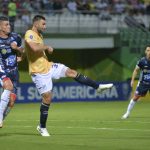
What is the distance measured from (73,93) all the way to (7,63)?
16.3m

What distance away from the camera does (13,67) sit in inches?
556

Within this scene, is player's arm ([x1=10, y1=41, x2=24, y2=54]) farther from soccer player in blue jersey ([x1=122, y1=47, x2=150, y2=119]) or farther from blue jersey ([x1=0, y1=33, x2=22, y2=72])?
soccer player in blue jersey ([x1=122, y1=47, x2=150, y2=119])

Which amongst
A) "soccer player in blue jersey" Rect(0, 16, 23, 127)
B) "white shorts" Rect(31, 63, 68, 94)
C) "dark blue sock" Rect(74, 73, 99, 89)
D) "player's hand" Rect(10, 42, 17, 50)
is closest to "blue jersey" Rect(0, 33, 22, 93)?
"soccer player in blue jersey" Rect(0, 16, 23, 127)

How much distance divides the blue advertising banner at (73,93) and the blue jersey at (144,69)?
376 inches

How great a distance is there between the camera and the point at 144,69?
19.8 m

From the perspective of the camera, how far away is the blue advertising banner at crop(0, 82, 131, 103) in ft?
96.1

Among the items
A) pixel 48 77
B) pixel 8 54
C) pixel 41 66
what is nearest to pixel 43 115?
pixel 48 77

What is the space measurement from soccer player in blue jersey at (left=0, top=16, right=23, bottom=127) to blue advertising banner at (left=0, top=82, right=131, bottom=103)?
1496 cm

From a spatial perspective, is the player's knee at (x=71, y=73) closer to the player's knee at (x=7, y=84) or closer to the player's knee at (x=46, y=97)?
the player's knee at (x=46, y=97)

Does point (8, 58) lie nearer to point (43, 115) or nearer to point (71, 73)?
point (43, 115)

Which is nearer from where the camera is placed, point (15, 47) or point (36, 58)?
point (36, 58)

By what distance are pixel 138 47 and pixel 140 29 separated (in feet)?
3.09

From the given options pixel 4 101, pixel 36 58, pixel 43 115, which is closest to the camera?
pixel 36 58

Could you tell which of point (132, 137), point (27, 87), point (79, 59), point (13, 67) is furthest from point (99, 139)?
point (79, 59)
